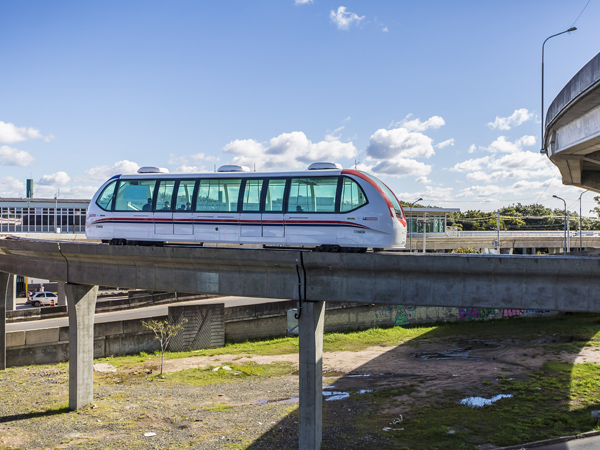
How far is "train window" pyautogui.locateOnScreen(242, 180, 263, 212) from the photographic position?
1770 cm

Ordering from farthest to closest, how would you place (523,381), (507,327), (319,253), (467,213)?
(467,213)
(507,327)
(523,381)
(319,253)

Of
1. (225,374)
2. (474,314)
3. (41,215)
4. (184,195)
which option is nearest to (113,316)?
(225,374)

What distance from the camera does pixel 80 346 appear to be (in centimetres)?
2092

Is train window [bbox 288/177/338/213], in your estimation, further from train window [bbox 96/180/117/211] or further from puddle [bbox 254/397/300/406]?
puddle [bbox 254/397/300/406]

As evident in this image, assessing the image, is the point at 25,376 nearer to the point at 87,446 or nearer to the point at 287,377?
the point at 87,446

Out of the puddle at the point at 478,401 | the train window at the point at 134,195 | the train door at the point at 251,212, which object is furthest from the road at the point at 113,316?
the train door at the point at 251,212

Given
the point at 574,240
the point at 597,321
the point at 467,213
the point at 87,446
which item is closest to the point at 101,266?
the point at 87,446

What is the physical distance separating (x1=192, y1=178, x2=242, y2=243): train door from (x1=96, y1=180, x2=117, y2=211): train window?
4010 millimetres

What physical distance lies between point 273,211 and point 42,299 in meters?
34.5

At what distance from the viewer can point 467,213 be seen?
11169cm

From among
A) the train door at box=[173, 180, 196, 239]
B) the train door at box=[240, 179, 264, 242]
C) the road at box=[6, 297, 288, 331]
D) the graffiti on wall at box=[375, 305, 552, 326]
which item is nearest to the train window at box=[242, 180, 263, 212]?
the train door at box=[240, 179, 264, 242]

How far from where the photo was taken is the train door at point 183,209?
18.8m

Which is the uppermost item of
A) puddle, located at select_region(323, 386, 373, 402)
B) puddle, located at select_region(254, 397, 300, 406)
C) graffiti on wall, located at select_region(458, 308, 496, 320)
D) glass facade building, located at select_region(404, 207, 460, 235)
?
glass facade building, located at select_region(404, 207, 460, 235)

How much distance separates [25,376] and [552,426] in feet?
81.5
